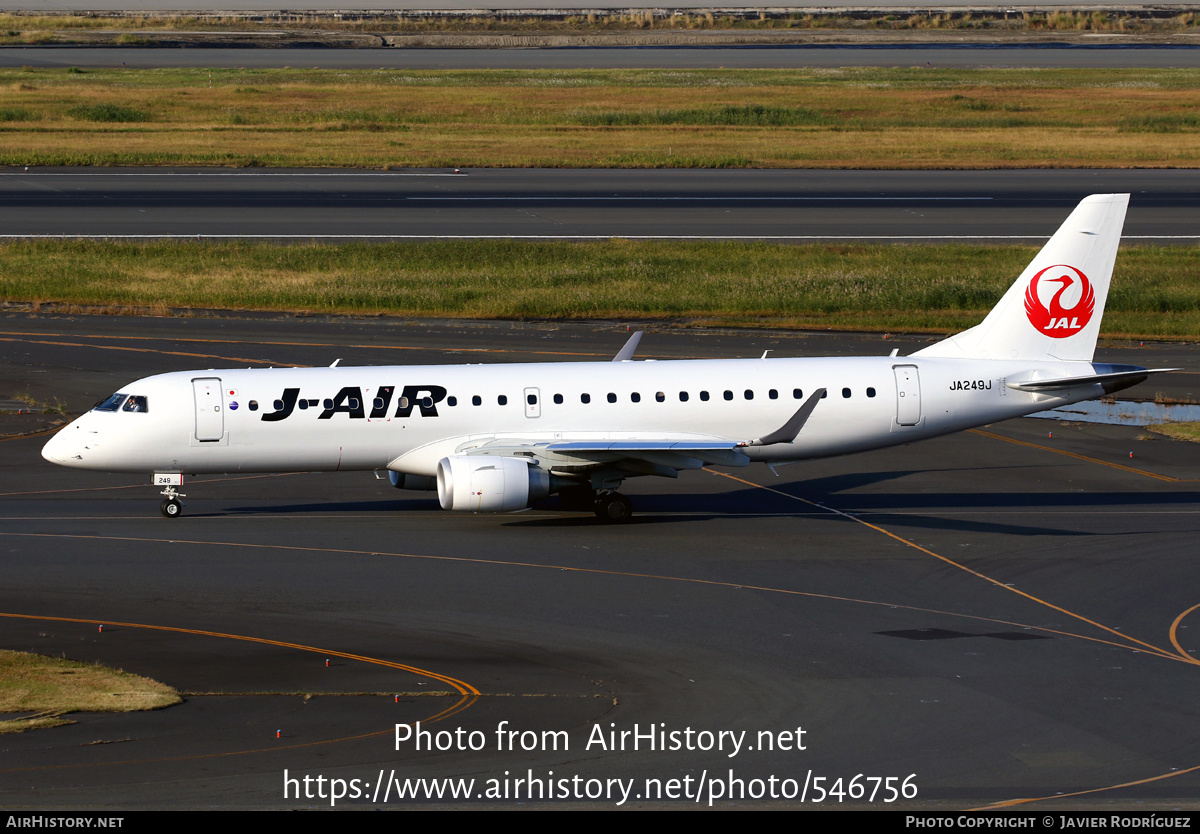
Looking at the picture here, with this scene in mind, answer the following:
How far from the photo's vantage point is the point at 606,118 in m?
120

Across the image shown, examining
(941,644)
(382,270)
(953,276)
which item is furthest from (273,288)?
(941,644)

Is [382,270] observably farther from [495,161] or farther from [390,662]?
[390,662]

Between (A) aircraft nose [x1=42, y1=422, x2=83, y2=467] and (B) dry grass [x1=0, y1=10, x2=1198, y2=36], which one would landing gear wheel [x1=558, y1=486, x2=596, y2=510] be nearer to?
(A) aircraft nose [x1=42, y1=422, x2=83, y2=467]

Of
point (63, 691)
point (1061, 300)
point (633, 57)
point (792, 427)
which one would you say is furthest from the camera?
point (633, 57)

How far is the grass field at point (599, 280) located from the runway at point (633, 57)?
74.6 m

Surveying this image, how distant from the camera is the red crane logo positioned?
125 feet

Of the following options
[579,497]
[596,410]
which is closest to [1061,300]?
[596,410]

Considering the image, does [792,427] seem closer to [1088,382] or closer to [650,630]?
[650,630]

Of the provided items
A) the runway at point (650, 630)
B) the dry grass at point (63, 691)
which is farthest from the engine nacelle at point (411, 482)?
the dry grass at point (63, 691)

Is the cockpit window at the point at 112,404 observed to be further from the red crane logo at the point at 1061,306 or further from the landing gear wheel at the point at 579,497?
the red crane logo at the point at 1061,306

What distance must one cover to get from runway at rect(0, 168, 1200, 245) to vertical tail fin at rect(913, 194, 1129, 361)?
40394mm

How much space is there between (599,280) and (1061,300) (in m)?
34.6

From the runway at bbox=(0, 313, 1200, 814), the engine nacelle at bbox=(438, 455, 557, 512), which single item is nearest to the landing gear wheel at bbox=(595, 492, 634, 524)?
the runway at bbox=(0, 313, 1200, 814)

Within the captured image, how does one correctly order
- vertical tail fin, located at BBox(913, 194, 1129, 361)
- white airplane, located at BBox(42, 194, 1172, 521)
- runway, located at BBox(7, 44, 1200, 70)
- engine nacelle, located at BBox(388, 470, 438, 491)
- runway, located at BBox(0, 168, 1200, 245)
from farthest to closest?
1. runway, located at BBox(7, 44, 1200, 70)
2. runway, located at BBox(0, 168, 1200, 245)
3. vertical tail fin, located at BBox(913, 194, 1129, 361)
4. engine nacelle, located at BBox(388, 470, 438, 491)
5. white airplane, located at BBox(42, 194, 1172, 521)
